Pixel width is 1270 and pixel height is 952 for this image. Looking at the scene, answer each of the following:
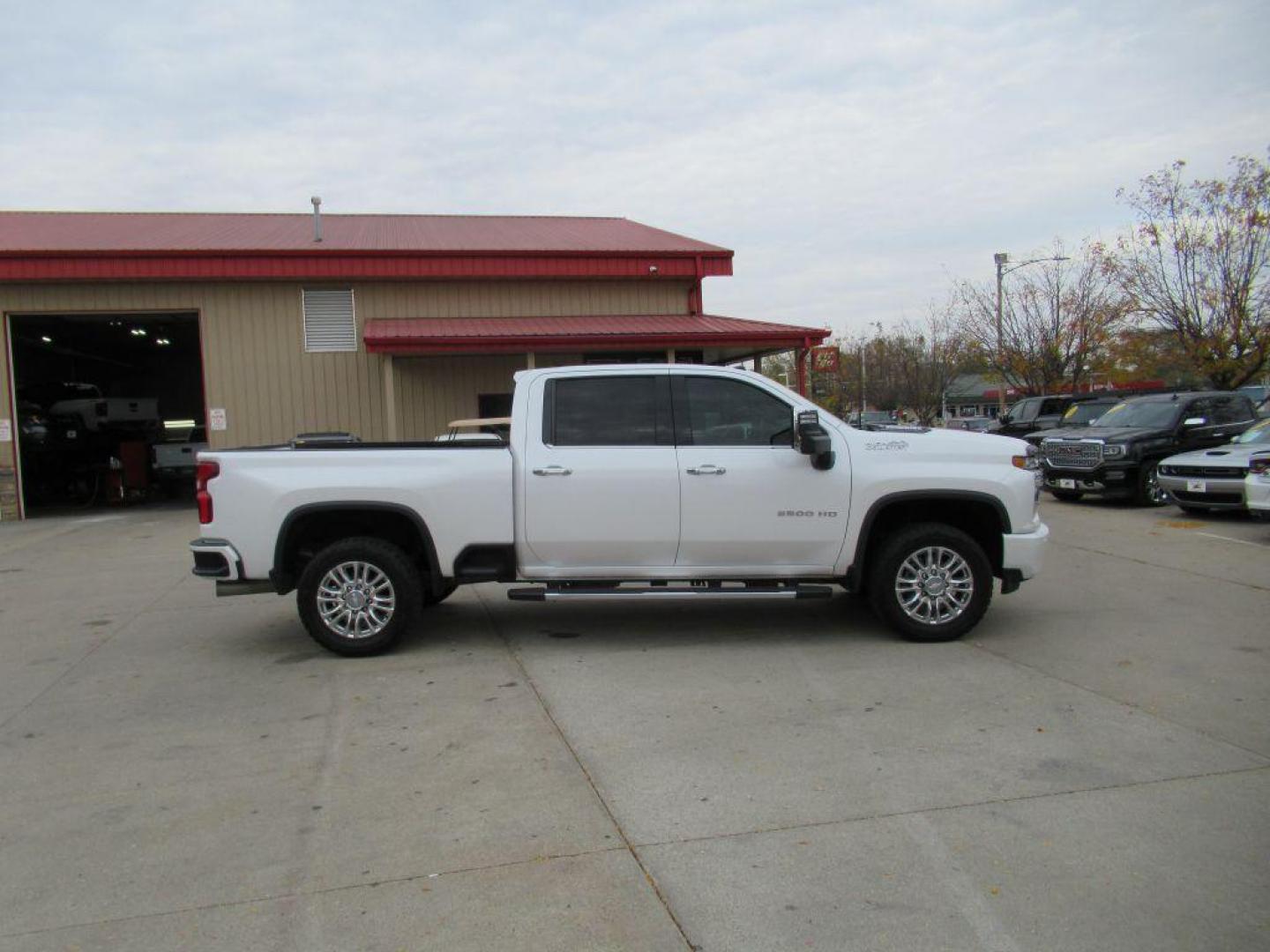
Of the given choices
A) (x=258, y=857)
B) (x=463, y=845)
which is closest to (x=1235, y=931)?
(x=463, y=845)

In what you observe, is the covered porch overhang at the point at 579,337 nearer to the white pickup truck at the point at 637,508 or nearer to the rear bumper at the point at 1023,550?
the white pickup truck at the point at 637,508

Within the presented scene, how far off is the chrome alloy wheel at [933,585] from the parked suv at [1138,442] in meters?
9.38

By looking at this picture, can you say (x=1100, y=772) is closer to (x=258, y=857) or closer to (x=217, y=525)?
(x=258, y=857)

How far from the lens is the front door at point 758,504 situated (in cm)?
660

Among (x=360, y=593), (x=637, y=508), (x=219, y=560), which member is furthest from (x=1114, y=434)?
(x=219, y=560)

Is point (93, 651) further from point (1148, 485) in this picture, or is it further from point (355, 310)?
point (1148, 485)

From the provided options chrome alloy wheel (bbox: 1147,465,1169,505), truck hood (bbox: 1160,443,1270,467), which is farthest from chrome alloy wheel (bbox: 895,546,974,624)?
chrome alloy wheel (bbox: 1147,465,1169,505)

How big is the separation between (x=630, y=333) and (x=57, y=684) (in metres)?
13.6

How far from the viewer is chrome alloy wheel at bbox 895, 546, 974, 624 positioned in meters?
6.72

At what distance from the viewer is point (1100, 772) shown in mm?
4434

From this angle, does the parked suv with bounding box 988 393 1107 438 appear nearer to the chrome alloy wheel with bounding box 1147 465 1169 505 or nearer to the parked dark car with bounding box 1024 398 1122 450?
the parked dark car with bounding box 1024 398 1122 450

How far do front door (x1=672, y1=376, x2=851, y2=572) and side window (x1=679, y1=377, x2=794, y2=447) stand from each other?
0.6 inches

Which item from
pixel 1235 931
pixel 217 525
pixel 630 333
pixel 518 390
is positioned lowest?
pixel 1235 931

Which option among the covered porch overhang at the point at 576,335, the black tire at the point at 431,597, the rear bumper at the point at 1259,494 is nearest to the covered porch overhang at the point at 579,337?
the covered porch overhang at the point at 576,335
